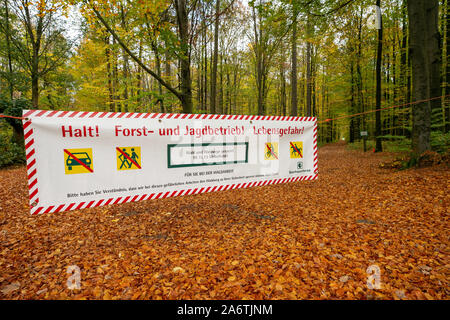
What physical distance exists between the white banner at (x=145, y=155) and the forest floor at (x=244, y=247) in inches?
39.5

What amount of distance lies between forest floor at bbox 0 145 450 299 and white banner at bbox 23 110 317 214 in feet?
3.30

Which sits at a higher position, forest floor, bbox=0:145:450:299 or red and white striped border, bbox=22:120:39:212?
red and white striped border, bbox=22:120:39:212

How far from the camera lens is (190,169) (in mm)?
3324

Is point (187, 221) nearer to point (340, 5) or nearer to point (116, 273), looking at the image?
point (116, 273)

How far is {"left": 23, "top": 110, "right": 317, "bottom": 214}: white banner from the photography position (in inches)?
102

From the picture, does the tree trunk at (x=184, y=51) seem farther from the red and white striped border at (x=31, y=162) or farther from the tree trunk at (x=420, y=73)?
the tree trunk at (x=420, y=73)

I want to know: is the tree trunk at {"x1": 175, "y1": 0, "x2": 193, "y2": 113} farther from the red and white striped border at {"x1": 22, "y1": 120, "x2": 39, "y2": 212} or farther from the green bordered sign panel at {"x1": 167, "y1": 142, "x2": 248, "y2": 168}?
the red and white striped border at {"x1": 22, "y1": 120, "x2": 39, "y2": 212}

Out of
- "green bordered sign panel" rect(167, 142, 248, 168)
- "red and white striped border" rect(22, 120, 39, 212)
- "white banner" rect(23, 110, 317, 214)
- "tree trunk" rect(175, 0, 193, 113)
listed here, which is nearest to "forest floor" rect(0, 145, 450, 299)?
"white banner" rect(23, 110, 317, 214)

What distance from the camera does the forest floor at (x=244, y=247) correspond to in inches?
96.4

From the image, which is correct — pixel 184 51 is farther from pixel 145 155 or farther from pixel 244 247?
pixel 244 247

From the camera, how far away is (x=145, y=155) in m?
3.07

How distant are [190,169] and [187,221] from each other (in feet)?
5.88

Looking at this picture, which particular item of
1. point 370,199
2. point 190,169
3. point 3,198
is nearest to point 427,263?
point 370,199

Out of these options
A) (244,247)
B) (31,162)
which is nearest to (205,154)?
(244,247)
